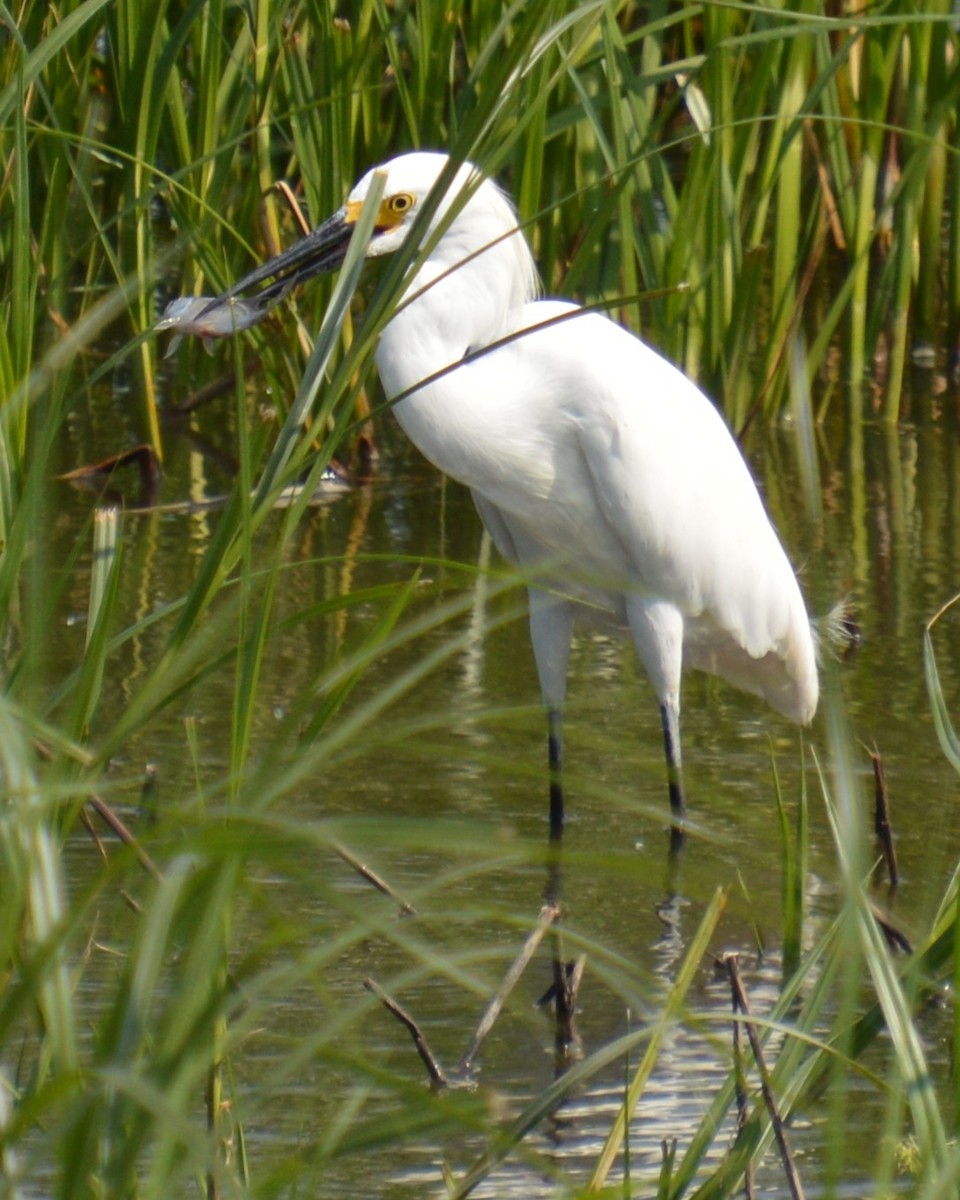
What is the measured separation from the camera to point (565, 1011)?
109 inches

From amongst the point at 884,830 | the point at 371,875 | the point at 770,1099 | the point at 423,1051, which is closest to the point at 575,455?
the point at 884,830

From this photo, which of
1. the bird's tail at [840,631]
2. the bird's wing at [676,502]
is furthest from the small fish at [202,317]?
the bird's tail at [840,631]

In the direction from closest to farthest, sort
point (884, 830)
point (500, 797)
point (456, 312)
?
point (884, 830), point (456, 312), point (500, 797)

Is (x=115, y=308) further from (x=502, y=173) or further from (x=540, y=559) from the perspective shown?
(x=502, y=173)

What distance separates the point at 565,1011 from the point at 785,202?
352 cm

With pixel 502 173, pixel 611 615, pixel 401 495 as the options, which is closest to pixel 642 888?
pixel 611 615

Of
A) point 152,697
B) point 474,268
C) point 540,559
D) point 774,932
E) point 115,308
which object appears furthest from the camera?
point 540,559

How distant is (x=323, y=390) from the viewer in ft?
13.3

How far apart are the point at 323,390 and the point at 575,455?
0.55 meters

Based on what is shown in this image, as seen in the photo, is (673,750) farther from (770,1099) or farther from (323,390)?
(770,1099)

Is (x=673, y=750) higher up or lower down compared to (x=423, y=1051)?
lower down

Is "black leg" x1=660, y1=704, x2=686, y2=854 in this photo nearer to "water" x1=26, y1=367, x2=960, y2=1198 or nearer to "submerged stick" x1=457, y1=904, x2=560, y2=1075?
"water" x1=26, y1=367, x2=960, y2=1198

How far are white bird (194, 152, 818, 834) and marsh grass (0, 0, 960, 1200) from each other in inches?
8.2

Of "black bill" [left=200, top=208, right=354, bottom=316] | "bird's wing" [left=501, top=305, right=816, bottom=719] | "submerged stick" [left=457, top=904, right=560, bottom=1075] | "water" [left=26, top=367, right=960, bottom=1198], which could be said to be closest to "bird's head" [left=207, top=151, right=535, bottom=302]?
"black bill" [left=200, top=208, right=354, bottom=316]
